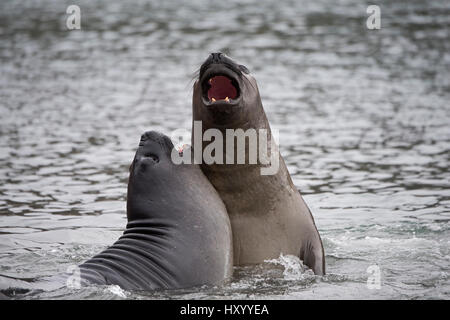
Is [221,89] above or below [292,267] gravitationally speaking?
above

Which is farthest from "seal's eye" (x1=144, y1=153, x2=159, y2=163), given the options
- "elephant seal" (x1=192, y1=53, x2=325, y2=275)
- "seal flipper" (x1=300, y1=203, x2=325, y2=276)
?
"seal flipper" (x1=300, y1=203, x2=325, y2=276)

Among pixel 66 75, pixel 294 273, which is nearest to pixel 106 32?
pixel 66 75

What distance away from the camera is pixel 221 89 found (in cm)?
853

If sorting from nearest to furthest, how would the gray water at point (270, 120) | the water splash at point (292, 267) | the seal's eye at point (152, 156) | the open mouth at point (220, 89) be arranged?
the seal's eye at point (152, 156), the open mouth at point (220, 89), the water splash at point (292, 267), the gray water at point (270, 120)

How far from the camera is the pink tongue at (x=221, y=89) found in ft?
27.6

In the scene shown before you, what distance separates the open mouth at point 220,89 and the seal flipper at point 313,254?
4.97 feet

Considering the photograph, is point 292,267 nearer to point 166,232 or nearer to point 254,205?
point 254,205

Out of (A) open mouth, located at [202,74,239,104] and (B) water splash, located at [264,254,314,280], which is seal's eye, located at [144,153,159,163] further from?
(B) water splash, located at [264,254,314,280]

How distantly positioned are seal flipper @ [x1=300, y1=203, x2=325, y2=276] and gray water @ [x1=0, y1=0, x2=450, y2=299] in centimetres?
15

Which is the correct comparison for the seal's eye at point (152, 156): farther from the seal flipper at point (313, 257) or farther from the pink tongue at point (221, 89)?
the seal flipper at point (313, 257)

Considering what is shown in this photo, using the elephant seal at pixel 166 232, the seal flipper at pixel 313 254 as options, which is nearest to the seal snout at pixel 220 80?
the elephant seal at pixel 166 232

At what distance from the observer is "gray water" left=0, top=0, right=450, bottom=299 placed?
908cm

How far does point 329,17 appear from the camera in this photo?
29.4 meters

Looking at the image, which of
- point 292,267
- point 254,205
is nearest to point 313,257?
point 292,267
